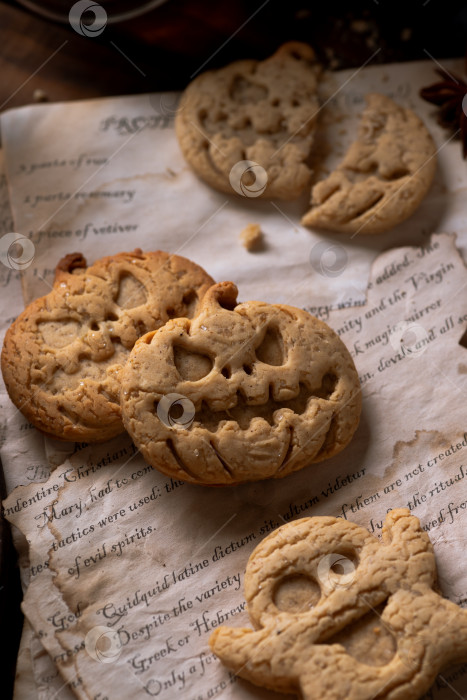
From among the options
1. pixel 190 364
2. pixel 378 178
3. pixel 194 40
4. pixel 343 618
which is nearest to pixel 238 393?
pixel 190 364

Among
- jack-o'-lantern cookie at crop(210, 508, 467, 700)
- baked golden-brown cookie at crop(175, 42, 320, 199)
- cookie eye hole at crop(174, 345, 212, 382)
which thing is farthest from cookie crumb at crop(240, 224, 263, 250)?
jack-o'-lantern cookie at crop(210, 508, 467, 700)

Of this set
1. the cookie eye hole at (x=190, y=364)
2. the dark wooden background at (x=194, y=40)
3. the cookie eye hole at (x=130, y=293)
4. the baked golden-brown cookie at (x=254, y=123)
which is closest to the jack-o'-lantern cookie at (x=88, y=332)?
the cookie eye hole at (x=130, y=293)

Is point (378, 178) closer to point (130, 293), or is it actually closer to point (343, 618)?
point (130, 293)

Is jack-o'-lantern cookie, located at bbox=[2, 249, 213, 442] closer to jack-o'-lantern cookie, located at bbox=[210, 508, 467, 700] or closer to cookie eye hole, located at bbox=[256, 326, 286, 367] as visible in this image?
cookie eye hole, located at bbox=[256, 326, 286, 367]

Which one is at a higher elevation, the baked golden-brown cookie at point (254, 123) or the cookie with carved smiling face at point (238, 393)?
the baked golden-brown cookie at point (254, 123)

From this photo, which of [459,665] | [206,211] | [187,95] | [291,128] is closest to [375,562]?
[459,665]

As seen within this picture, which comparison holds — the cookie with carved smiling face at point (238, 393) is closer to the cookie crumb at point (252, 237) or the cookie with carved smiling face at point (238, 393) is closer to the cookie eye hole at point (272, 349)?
the cookie eye hole at point (272, 349)

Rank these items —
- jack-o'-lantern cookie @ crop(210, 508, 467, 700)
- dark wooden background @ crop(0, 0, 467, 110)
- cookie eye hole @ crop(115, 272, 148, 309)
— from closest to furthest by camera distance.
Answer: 1. jack-o'-lantern cookie @ crop(210, 508, 467, 700)
2. cookie eye hole @ crop(115, 272, 148, 309)
3. dark wooden background @ crop(0, 0, 467, 110)
